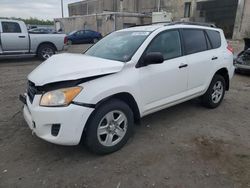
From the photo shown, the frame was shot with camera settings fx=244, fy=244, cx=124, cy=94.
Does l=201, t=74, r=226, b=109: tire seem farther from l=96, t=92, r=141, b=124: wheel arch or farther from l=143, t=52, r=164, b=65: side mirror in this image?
l=96, t=92, r=141, b=124: wheel arch

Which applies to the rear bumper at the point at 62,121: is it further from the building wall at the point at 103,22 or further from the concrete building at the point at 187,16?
the building wall at the point at 103,22

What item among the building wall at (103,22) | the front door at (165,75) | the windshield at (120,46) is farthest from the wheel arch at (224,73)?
the building wall at (103,22)

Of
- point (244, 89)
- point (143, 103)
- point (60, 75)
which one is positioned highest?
point (60, 75)

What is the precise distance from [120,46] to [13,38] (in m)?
8.12

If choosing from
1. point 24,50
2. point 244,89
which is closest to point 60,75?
point 244,89

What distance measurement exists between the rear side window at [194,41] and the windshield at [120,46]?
89cm

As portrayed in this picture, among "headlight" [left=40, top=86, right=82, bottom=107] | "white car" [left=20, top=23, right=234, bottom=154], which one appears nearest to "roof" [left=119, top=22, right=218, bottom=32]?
"white car" [left=20, top=23, right=234, bottom=154]

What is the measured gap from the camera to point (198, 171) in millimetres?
2988

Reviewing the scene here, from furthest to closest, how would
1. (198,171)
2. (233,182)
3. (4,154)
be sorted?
(4,154)
(198,171)
(233,182)

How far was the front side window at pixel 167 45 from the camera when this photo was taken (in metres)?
3.83

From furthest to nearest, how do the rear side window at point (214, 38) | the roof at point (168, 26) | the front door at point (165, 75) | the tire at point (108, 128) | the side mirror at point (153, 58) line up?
the rear side window at point (214, 38) → the roof at point (168, 26) → the front door at point (165, 75) → the side mirror at point (153, 58) → the tire at point (108, 128)

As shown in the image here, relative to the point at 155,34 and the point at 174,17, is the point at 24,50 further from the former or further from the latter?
the point at 174,17

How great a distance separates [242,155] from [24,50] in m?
10.1

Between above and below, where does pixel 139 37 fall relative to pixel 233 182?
above
